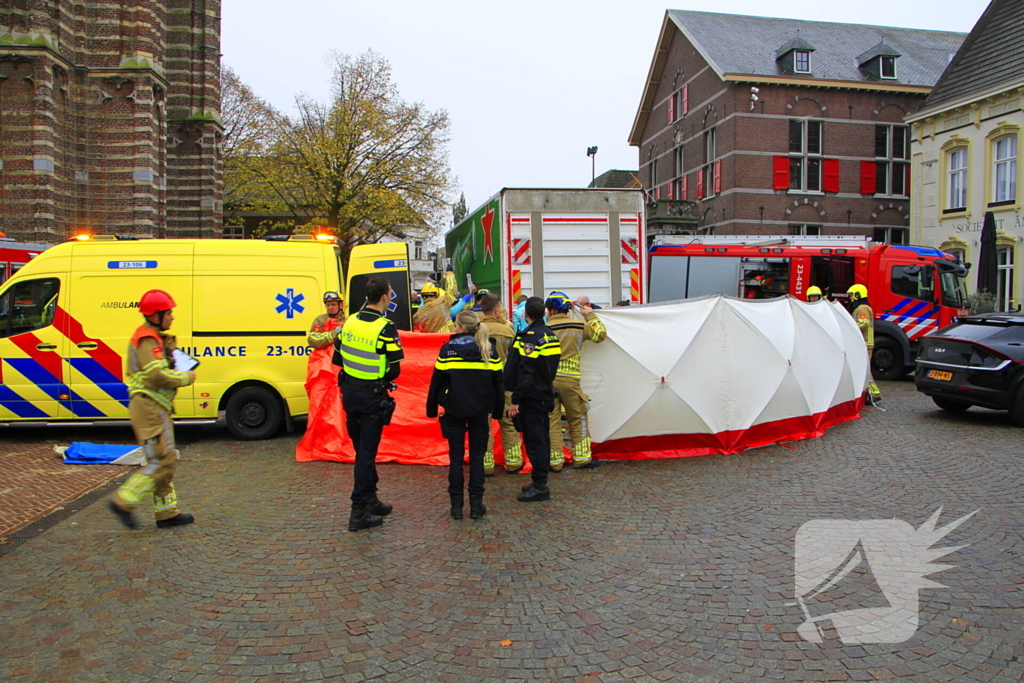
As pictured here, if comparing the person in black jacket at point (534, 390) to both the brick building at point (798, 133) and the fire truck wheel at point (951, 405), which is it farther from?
the brick building at point (798, 133)

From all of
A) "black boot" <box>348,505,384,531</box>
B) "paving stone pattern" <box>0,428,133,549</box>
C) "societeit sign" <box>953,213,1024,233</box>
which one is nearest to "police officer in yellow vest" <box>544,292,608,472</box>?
"black boot" <box>348,505,384,531</box>

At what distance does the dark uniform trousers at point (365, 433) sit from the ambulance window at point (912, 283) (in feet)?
42.7

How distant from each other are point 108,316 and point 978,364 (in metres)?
11.0

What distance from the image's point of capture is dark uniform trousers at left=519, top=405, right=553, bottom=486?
6020mm

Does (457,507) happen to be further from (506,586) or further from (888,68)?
(888,68)

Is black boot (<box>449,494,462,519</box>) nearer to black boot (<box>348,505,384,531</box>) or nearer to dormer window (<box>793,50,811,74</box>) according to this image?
black boot (<box>348,505,384,531</box>)

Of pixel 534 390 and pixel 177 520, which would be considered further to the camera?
pixel 534 390

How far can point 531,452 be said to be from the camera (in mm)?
6039

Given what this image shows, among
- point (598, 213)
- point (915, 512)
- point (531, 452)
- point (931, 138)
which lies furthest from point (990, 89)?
point (531, 452)

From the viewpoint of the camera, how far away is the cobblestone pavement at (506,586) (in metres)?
3.38

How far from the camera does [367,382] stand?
17.2 feet

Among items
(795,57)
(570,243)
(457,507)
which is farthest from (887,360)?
(795,57)

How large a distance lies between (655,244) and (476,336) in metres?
11.8

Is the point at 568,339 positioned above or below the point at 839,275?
below
